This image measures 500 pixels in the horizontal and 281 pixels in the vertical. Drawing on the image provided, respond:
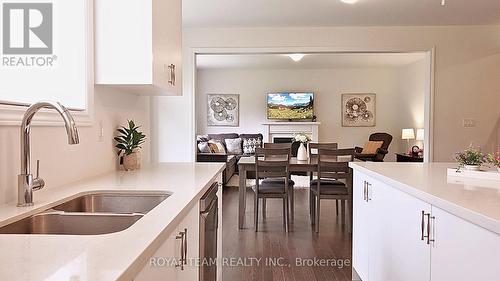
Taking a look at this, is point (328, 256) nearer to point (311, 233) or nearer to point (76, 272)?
point (311, 233)

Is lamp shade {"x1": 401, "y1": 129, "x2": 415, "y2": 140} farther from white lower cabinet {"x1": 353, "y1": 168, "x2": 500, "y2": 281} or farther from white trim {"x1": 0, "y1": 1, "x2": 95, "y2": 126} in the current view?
white trim {"x1": 0, "y1": 1, "x2": 95, "y2": 126}

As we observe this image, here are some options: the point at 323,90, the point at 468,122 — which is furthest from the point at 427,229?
the point at 323,90

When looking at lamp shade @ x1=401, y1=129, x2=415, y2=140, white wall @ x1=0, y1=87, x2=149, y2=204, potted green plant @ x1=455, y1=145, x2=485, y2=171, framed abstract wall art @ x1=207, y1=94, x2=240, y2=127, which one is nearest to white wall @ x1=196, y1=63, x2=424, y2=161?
framed abstract wall art @ x1=207, y1=94, x2=240, y2=127

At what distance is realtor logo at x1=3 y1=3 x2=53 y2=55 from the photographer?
1.84 meters

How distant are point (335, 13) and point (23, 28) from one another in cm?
392

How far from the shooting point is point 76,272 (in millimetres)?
729

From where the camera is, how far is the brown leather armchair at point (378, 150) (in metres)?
8.42

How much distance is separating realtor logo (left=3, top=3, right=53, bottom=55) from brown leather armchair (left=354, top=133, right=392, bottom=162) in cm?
724

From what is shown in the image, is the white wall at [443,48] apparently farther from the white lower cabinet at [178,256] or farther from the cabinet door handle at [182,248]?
the cabinet door handle at [182,248]

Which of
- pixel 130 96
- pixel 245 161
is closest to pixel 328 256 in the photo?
pixel 245 161

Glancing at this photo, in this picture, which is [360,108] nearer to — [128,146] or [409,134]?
[409,134]

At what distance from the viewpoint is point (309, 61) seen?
28.7ft

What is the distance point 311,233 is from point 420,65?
586cm

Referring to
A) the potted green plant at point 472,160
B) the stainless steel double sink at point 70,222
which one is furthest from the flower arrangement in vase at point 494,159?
the stainless steel double sink at point 70,222
